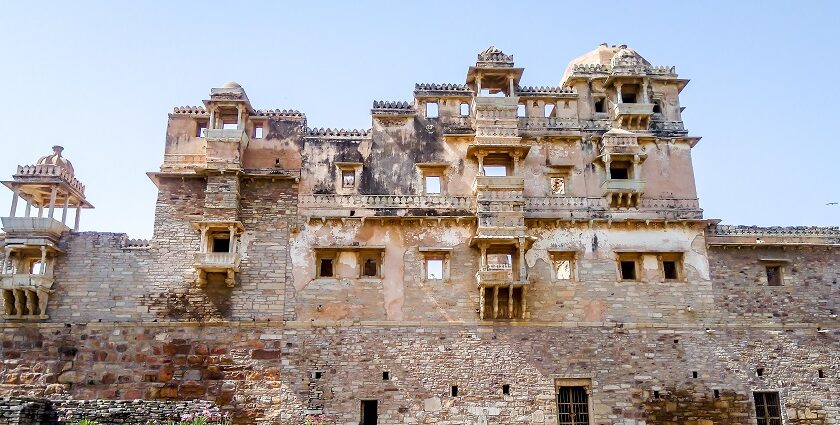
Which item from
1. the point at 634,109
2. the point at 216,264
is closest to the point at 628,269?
the point at 634,109

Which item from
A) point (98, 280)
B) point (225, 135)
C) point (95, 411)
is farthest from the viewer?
point (225, 135)

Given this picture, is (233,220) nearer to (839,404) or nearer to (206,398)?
(206,398)

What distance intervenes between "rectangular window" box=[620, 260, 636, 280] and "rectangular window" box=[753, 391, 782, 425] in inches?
176

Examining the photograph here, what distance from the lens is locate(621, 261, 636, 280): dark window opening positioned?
20.9 m

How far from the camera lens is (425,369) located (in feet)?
63.8

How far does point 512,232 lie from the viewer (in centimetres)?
2005

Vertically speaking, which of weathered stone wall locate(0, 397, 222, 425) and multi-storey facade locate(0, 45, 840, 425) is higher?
multi-storey facade locate(0, 45, 840, 425)

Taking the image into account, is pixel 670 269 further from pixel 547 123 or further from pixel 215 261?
pixel 215 261

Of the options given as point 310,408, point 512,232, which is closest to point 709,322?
point 512,232

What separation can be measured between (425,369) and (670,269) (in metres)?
7.64

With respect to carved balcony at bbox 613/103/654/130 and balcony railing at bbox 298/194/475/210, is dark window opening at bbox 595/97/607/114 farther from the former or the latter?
balcony railing at bbox 298/194/475/210

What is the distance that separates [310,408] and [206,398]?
106 inches

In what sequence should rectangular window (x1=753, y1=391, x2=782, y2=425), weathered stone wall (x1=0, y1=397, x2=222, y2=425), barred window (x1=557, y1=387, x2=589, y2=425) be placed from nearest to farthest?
weathered stone wall (x1=0, y1=397, x2=222, y2=425) < barred window (x1=557, y1=387, x2=589, y2=425) < rectangular window (x1=753, y1=391, x2=782, y2=425)

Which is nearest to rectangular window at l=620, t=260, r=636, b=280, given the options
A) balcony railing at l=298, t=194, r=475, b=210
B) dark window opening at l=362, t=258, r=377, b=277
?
balcony railing at l=298, t=194, r=475, b=210
